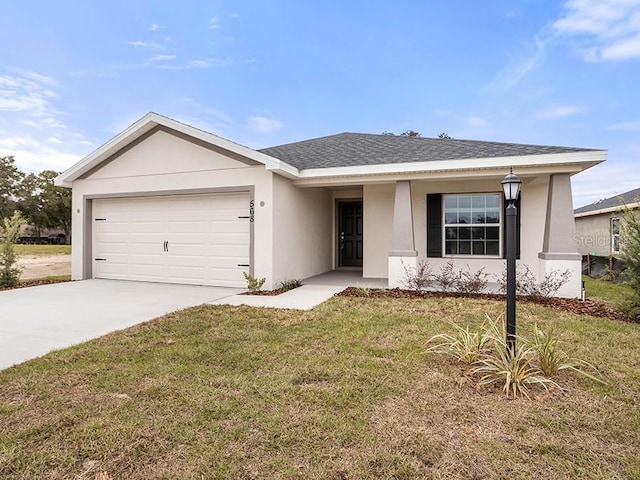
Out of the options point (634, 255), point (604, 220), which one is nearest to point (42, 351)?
point (634, 255)

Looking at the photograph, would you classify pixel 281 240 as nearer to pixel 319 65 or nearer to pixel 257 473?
pixel 257 473

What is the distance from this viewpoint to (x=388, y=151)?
966 cm

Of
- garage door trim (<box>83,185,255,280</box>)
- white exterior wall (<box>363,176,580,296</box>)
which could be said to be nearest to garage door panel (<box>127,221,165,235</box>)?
garage door trim (<box>83,185,255,280</box>)

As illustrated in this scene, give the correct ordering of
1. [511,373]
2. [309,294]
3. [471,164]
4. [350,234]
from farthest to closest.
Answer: [350,234] < [309,294] < [471,164] < [511,373]

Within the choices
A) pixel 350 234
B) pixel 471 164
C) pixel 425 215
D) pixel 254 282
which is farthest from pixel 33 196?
pixel 471 164

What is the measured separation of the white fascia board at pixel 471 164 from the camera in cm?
701

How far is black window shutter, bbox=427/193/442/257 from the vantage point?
30.8 feet

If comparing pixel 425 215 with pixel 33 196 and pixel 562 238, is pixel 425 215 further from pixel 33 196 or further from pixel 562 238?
pixel 33 196

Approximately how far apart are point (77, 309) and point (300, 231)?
518 cm

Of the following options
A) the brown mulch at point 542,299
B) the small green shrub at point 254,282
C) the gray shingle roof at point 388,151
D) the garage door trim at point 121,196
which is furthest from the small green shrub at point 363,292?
the gray shingle roof at point 388,151

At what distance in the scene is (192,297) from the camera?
298 inches

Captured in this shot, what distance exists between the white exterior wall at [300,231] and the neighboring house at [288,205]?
0.16 ft

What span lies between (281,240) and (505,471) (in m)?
6.98

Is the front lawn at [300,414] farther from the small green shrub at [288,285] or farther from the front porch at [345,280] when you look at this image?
the front porch at [345,280]
